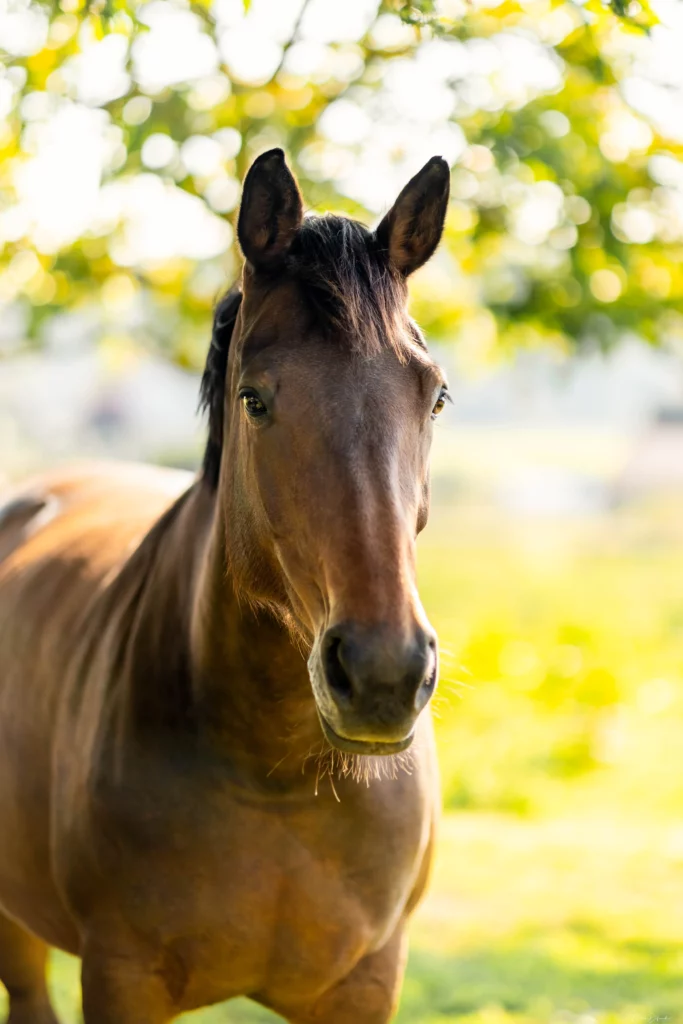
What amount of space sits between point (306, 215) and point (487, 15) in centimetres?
190

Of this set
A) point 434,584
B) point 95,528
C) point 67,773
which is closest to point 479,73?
point 95,528

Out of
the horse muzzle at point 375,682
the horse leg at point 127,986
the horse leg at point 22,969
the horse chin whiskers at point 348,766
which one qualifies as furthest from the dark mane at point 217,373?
the horse leg at point 22,969

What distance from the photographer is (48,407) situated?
28953 millimetres

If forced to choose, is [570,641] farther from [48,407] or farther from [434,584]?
[48,407]

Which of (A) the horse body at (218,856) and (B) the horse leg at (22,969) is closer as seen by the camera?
(A) the horse body at (218,856)

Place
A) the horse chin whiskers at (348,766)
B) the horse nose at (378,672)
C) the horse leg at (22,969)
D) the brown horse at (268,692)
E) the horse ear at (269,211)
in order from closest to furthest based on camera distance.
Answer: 1. the horse nose at (378,672)
2. the brown horse at (268,692)
3. the horse ear at (269,211)
4. the horse chin whiskers at (348,766)
5. the horse leg at (22,969)

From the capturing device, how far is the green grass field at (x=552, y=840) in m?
4.43

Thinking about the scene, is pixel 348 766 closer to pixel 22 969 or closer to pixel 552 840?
pixel 22 969

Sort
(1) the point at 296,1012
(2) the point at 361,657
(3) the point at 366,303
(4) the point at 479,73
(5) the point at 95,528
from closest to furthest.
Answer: (2) the point at 361,657 < (3) the point at 366,303 < (1) the point at 296,1012 < (5) the point at 95,528 < (4) the point at 479,73

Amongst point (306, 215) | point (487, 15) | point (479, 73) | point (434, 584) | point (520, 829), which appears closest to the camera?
point (306, 215)

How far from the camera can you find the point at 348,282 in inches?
74.2

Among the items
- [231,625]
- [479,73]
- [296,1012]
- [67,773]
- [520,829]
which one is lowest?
[520,829]

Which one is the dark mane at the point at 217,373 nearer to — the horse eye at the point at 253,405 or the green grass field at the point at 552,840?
the horse eye at the point at 253,405

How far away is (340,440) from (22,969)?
2.44 m
